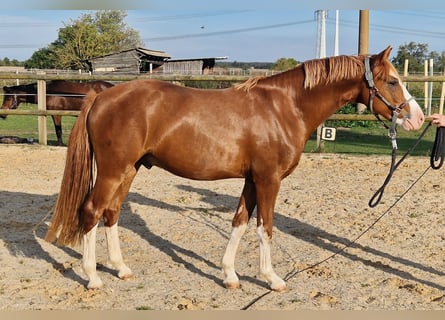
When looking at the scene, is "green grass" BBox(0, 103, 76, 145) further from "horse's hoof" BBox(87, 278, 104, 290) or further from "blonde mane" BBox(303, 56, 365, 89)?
"blonde mane" BBox(303, 56, 365, 89)

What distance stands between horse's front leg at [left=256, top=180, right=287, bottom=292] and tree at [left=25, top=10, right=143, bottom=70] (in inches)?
1657

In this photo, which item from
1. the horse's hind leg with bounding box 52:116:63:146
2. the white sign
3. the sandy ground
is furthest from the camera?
the horse's hind leg with bounding box 52:116:63:146

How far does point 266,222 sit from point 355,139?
9.40 m

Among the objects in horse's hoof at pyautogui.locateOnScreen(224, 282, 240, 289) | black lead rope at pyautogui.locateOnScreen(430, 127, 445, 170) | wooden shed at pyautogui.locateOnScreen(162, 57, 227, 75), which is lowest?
horse's hoof at pyautogui.locateOnScreen(224, 282, 240, 289)

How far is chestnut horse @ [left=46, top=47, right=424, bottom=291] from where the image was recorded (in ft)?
12.2

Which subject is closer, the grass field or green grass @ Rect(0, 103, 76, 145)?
the grass field

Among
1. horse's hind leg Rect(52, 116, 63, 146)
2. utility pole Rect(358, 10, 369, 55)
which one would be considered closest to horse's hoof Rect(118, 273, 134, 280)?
horse's hind leg Rect(52, 116, 63, 146)

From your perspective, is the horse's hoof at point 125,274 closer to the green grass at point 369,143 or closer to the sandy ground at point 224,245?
the sandy ground at point 224,245

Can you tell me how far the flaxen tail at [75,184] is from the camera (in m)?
3.91

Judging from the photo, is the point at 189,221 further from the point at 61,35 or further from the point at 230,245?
the point at 61,35

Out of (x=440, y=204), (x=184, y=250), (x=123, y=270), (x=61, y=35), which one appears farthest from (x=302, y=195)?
(x=61, y=35)

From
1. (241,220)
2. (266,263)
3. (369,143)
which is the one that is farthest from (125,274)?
(369,143)

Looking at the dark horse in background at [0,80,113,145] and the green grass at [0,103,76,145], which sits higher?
the dark horse in background at [0,80,113,145]

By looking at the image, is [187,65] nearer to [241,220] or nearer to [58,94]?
[58,94]
